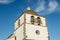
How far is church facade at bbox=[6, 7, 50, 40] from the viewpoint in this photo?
71.2ft

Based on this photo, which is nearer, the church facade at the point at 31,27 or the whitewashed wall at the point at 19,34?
the church facade at the point at 31,27

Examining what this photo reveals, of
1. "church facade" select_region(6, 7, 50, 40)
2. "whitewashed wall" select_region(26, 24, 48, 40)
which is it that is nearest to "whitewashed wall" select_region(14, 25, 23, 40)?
"church facade" select_region(6, 7, 50, 40)

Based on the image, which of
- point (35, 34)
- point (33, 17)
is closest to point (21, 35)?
point (35, 34)

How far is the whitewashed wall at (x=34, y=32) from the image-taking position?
2167 cm

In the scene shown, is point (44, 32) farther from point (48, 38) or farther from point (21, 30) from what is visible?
point (21, 30)

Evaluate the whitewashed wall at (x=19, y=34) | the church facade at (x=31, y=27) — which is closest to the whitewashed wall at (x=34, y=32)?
the church facade at (x=31, y=27)

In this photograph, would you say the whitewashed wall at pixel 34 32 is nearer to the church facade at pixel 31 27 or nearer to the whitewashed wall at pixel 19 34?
the church facade at pixel 31 27

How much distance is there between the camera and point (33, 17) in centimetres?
2388

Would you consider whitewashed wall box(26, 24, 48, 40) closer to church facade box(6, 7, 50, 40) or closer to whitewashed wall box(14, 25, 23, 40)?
church facade box(6, 7, 50, 40)

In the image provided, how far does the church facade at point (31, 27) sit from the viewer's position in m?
21.7

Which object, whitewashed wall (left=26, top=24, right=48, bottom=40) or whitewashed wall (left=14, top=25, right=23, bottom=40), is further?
whitewashed wall (left=14, top=25, right=23, bottom=40)

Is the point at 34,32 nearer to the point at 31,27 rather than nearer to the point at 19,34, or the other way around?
the point at 31,27

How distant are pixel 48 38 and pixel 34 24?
3.54 m

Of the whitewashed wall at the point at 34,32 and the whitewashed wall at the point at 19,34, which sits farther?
the whitewashed wall at the point at 19,34
